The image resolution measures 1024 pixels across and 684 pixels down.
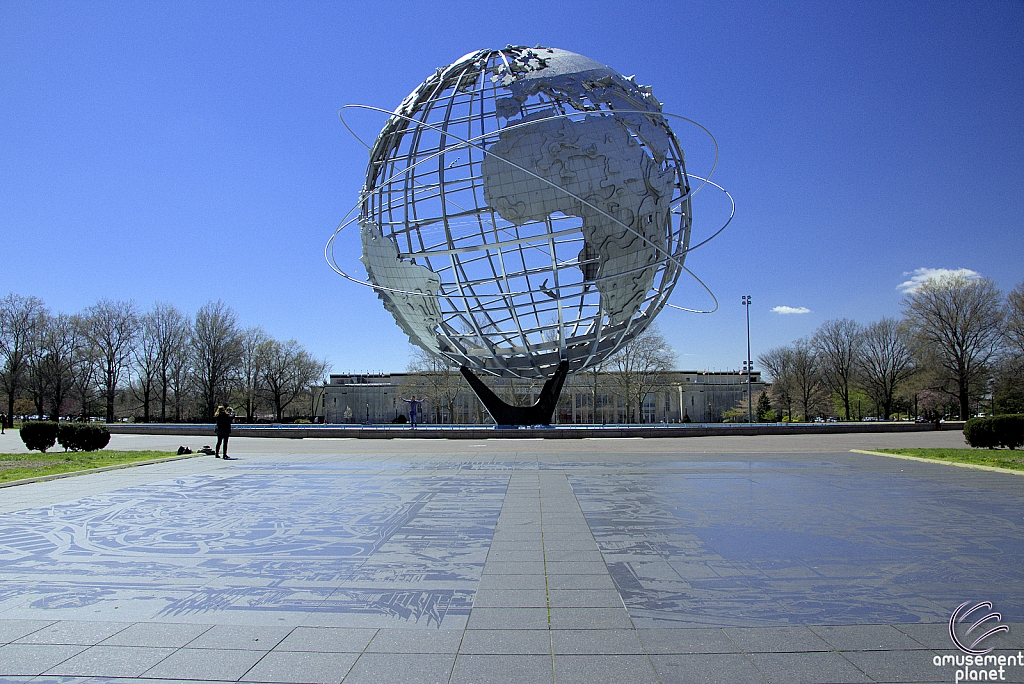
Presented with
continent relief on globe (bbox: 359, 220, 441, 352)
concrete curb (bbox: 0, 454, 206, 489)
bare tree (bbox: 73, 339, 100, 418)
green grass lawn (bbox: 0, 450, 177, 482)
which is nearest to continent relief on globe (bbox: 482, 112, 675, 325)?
continent relief on globe (bbox: 359, 220, 441, 352)

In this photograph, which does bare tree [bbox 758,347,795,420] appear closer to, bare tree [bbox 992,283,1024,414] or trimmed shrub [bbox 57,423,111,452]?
bare tree [bbox 992,283,1024,414]

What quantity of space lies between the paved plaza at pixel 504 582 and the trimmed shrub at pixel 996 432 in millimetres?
10357

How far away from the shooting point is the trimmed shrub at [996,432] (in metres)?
17.7

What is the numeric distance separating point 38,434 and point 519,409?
1408 centimetres

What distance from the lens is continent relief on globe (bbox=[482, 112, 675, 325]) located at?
13367 mm

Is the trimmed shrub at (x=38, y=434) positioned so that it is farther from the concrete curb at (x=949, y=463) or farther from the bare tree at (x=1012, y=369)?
the bare tree at (x=1012, y=369)

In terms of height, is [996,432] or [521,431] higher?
[996,432]

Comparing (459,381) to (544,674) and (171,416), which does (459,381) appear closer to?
(171,416)

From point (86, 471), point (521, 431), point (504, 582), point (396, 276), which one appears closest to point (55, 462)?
point (86, 471)

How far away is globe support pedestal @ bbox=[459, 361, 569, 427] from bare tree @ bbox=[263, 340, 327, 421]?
39.1 meters

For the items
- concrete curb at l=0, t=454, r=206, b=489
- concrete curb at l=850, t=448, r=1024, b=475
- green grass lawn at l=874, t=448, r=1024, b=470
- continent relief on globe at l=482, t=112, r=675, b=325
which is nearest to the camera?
concrete curb at l=0, t=454, r=206, b=489

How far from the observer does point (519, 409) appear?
20.1 metres

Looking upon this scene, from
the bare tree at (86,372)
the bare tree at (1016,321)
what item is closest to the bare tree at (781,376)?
the bare tree at (1016,321)

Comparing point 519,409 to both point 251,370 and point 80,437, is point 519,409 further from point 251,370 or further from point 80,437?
point 251,370
